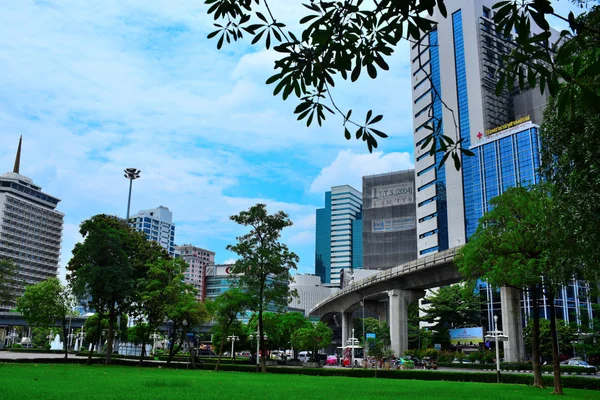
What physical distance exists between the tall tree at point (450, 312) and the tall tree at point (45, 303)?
4716 cm

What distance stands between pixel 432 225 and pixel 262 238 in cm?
6794

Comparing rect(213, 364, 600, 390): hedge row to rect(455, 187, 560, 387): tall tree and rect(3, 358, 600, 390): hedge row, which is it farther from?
rect(455, 187, 560, 387): tall tree

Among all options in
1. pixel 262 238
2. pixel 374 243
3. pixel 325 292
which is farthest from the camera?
pixel 325 292

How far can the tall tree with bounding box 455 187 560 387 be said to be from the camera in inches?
961

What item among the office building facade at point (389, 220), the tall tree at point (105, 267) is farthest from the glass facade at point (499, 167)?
the tall tree at point (105, 267)

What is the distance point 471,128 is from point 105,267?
73.3 m

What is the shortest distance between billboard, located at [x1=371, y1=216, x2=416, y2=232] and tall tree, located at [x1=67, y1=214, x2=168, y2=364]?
88849 mm

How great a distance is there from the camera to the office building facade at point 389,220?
128 m

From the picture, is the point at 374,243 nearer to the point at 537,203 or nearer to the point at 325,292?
the point at 325,292

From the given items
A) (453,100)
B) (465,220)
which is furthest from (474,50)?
(465,220)

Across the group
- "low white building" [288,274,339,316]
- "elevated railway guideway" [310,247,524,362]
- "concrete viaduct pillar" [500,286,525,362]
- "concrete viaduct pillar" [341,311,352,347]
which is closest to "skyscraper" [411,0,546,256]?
"concrete viaduct pillar" [341,311,352,347]

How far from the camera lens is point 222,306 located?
141ft

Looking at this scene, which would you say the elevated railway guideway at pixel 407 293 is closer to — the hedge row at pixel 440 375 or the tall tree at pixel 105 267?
the hedge row at pixel 440 375

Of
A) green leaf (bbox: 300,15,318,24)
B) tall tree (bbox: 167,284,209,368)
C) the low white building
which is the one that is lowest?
tall tree (bbox: 167,284,209,368)
